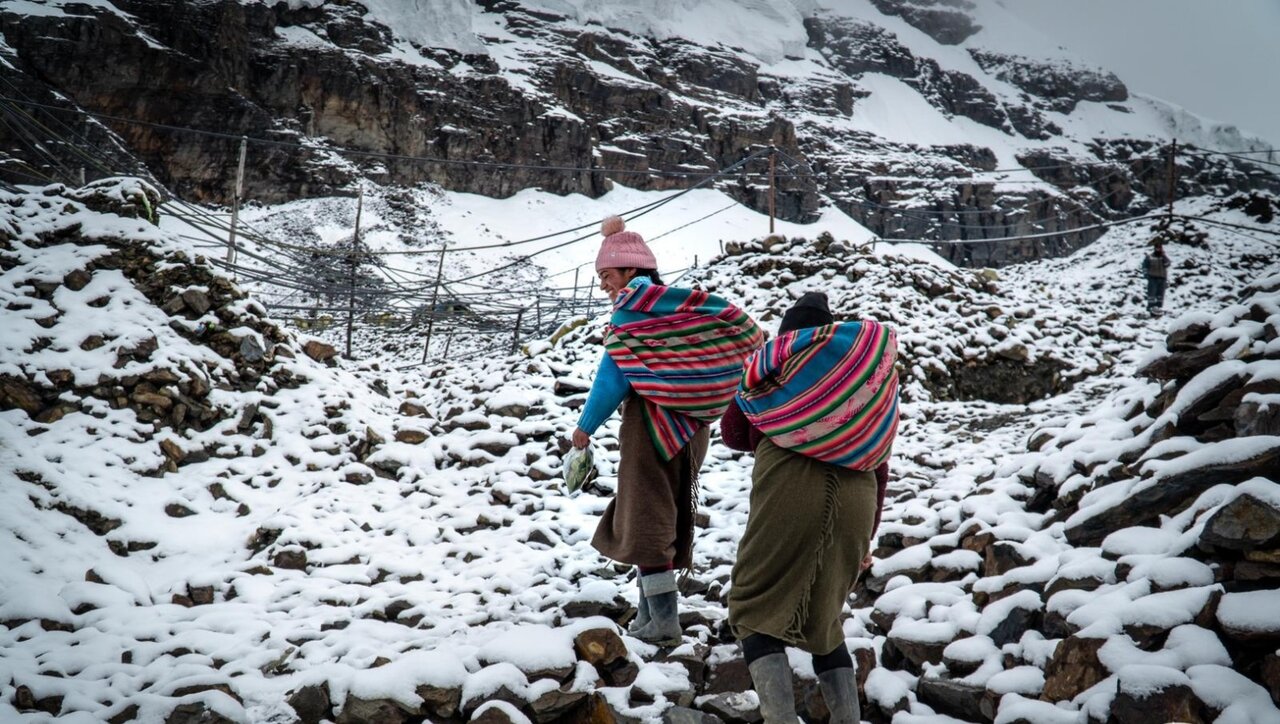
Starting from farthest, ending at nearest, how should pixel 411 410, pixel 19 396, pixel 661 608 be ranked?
pixel 411 410
pixel 19 396
pixel 661 608

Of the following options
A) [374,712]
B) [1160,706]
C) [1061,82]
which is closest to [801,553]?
[1160,706]

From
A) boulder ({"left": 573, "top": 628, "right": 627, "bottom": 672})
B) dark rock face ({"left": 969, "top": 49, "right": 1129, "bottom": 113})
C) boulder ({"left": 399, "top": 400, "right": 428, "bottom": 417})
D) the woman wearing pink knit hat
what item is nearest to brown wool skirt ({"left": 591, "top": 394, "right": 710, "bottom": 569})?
A: the woman wearing pink knit hat

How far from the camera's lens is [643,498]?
2.47m

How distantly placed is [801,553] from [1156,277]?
13.2 metres

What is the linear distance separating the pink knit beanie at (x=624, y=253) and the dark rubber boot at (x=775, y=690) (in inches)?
63.2

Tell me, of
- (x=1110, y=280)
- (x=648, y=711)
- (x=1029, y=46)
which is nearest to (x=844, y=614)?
(x=648, y=711)

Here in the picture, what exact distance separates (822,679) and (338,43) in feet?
166

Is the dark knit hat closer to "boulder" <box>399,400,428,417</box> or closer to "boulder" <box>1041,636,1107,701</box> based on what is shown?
"boulder" <box>1041,636,1107,701</box>

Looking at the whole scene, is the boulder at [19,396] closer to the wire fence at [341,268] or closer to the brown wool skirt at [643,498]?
the wire fence at [341,268]

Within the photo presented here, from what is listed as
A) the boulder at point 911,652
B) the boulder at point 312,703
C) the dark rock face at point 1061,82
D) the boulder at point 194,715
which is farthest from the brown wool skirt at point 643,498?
the dark rock face at point 1061,82

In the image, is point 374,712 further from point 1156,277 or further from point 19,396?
point 1156,277

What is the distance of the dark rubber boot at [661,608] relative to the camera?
8.30ft

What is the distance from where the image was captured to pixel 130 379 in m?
4.71

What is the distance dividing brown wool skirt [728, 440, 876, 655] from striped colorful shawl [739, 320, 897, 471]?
0.26ft
